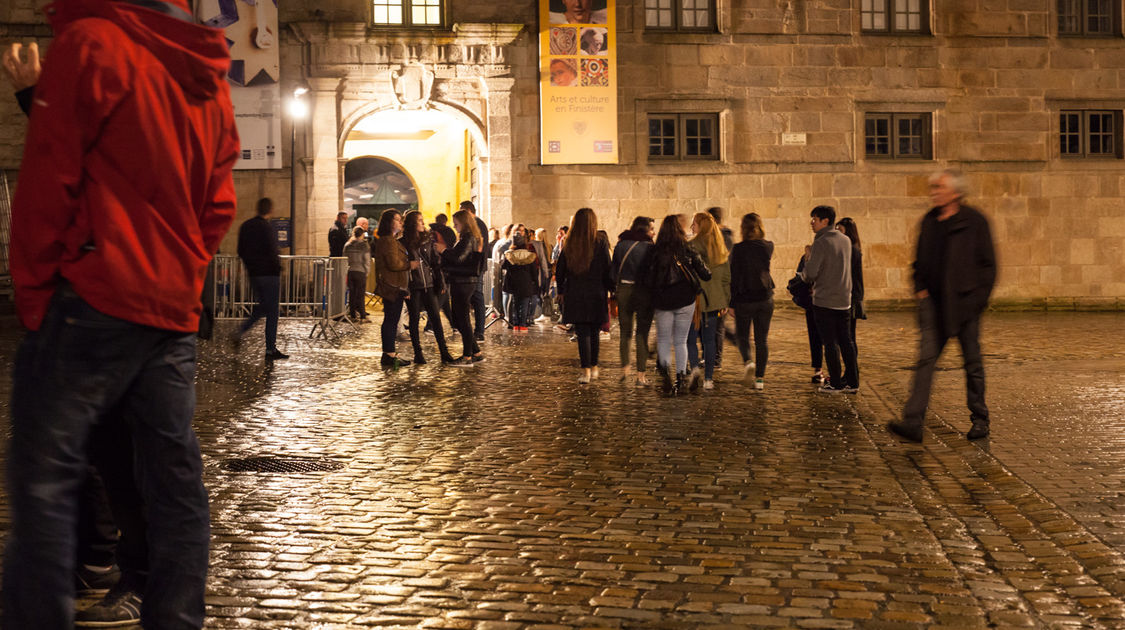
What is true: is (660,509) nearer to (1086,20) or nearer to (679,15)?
(679,15)

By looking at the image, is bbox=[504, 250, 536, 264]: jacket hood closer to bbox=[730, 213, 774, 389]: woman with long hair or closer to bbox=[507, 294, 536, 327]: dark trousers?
bbox=[507, 294, 536, 327]: dark trousers

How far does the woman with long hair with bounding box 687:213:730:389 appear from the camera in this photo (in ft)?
38.0

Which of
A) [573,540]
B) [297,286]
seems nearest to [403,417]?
[573,540]

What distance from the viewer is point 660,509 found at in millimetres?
6156

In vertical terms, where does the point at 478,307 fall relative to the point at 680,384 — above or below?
above

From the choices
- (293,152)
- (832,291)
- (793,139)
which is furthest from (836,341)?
(293,152)

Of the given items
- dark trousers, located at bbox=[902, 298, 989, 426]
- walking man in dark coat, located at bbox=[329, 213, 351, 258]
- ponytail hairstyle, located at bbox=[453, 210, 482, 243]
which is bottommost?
dark trousers, located at bbox=[902, 298, 989, 426]

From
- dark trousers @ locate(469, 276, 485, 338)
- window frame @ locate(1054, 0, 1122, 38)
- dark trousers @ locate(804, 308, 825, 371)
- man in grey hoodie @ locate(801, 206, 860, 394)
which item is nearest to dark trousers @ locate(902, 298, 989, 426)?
man in grey hoodie @ locate(801, 206, 860, 394)

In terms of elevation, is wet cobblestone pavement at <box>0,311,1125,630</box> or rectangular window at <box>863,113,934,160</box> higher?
rectangular window at <box>863,113,934,160</box>

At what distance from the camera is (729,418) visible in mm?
9484

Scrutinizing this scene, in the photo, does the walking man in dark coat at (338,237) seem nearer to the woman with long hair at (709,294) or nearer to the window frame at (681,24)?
the window frame at (681,24)

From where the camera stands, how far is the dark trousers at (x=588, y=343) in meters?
12.0

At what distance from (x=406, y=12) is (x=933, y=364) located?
1853 cm

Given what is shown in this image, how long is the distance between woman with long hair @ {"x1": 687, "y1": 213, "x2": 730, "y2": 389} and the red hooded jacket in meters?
8.57
